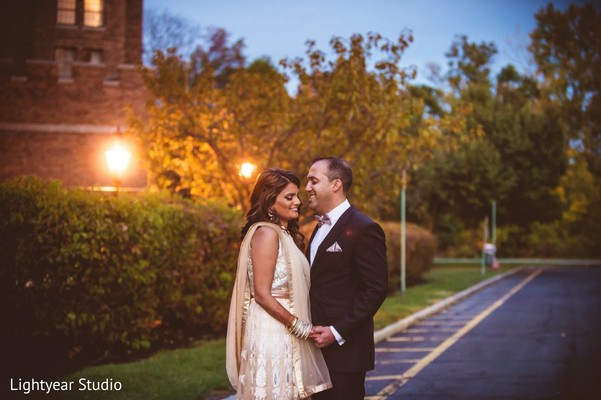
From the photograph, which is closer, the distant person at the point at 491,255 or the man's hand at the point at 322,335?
the man's hand at the point at 322,335

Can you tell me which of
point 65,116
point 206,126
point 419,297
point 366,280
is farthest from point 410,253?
point 366,280

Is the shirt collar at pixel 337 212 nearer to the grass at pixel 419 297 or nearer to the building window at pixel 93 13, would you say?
the grass at pixel 419 297

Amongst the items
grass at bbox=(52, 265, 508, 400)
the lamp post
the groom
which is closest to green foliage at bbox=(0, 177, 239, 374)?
grass at bbox=(52, 265, 508, 400)

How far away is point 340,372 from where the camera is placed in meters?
4.96

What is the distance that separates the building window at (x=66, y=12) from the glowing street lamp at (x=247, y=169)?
2479 centimetres

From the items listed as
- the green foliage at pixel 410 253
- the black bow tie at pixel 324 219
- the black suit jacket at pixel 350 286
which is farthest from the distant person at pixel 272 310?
the green foliage at pixel 410 253

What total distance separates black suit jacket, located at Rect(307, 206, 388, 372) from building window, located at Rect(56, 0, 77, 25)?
1353 inches

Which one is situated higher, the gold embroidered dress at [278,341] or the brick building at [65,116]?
the brick building at [65,116]

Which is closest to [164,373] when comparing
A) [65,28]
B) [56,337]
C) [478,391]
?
[56,337]

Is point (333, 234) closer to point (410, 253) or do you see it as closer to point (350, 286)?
point (350, 286)

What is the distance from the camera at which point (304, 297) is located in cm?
493

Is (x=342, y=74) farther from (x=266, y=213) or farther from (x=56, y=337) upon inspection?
(x=266, y=213)

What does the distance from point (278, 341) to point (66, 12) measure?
115ft

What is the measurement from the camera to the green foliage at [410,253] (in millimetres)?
23438
